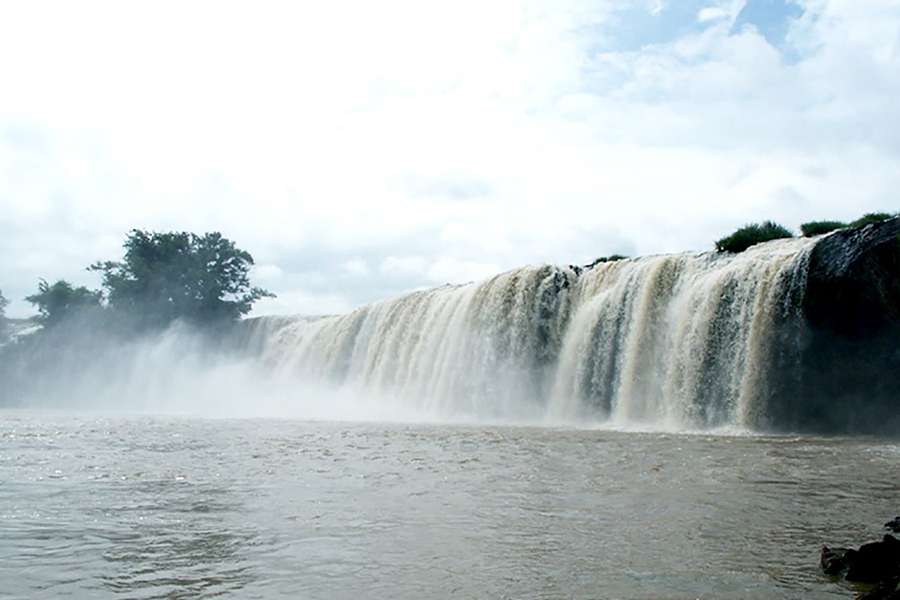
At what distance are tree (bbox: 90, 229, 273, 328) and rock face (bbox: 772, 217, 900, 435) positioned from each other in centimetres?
4210

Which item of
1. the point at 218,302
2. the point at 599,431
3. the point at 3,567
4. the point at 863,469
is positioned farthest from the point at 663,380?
the point at 218,302

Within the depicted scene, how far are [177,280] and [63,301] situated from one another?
8655mm

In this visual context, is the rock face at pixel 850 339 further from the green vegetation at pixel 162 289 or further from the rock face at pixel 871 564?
the green vegetation at pixel 162 289

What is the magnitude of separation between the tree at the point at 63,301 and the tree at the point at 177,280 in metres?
1.51

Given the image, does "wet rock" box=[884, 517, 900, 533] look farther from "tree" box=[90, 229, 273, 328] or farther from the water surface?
"tree" box=[90, 229, 273, 328]

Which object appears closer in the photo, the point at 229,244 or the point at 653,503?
the point at 653,503

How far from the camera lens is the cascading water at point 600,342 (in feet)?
58.5

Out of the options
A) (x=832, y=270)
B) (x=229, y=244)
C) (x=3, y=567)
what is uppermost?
(x=229, y=244)

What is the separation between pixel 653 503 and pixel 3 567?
5315 millimetres

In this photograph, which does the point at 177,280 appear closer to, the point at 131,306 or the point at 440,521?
the point at 131,306

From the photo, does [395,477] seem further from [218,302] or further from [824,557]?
[218,302]

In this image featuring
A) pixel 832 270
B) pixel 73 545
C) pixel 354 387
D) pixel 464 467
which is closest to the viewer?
pixel 73 545

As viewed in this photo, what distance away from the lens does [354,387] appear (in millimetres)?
30000

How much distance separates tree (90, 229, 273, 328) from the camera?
55.1 m
